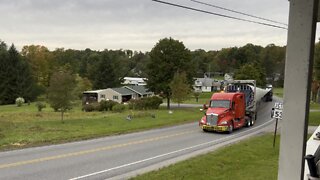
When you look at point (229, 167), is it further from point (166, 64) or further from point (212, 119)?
point (166, 64)

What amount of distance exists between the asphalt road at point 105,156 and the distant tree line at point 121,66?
11.4 metres

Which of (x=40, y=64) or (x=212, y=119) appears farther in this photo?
(x=40, y=64)

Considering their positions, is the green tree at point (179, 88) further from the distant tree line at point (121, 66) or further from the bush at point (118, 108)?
the bush at point (118, 108)

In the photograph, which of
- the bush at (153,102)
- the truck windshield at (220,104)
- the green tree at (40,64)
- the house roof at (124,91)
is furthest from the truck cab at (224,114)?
the green tree at (40,64)

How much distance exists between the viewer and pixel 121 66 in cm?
10825

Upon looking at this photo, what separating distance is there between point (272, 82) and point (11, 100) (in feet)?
255

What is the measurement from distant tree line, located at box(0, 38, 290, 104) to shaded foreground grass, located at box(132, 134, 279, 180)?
→ 1807 centimetres

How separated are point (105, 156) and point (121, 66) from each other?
304 ft

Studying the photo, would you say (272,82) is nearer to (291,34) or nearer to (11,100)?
(11,100)

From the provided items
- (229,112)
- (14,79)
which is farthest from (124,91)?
(229,112)

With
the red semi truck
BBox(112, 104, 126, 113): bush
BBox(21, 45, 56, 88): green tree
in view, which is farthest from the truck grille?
BBox(21, 45, 56, 88): green tree

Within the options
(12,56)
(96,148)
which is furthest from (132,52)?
(96,148)

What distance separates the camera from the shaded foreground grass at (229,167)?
11.4 meters

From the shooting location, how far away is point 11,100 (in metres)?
77.7
